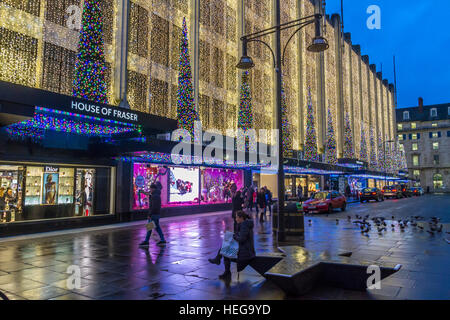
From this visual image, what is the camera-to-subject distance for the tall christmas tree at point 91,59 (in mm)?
15133

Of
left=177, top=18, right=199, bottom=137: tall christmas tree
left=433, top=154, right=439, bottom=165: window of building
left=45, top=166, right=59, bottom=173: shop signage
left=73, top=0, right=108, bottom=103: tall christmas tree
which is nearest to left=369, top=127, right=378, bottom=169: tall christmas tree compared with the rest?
left=433, top=154, right=439, bottom=165: window of building

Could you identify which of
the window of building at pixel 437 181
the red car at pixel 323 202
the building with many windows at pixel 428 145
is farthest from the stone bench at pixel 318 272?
the window of building at pixel 437 181

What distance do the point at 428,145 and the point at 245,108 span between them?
84.3 m

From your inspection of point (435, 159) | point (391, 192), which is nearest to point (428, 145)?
point (435, 159)

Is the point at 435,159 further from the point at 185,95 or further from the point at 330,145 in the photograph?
the point at 185,95

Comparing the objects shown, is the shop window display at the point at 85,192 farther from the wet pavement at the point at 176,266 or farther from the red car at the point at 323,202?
the red car at the point at 323,202

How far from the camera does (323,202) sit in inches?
893

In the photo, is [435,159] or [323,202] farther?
[435,159]

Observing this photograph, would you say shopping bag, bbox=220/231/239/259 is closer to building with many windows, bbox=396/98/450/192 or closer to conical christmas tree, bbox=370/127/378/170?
conical christmas tree, bbox=370/127/378/170

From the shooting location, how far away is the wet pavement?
5551mm

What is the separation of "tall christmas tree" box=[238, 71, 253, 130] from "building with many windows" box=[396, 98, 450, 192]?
79238mm

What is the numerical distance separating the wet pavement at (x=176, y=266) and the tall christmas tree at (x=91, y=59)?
6602 mm

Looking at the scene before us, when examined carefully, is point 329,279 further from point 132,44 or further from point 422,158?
point 422,158
